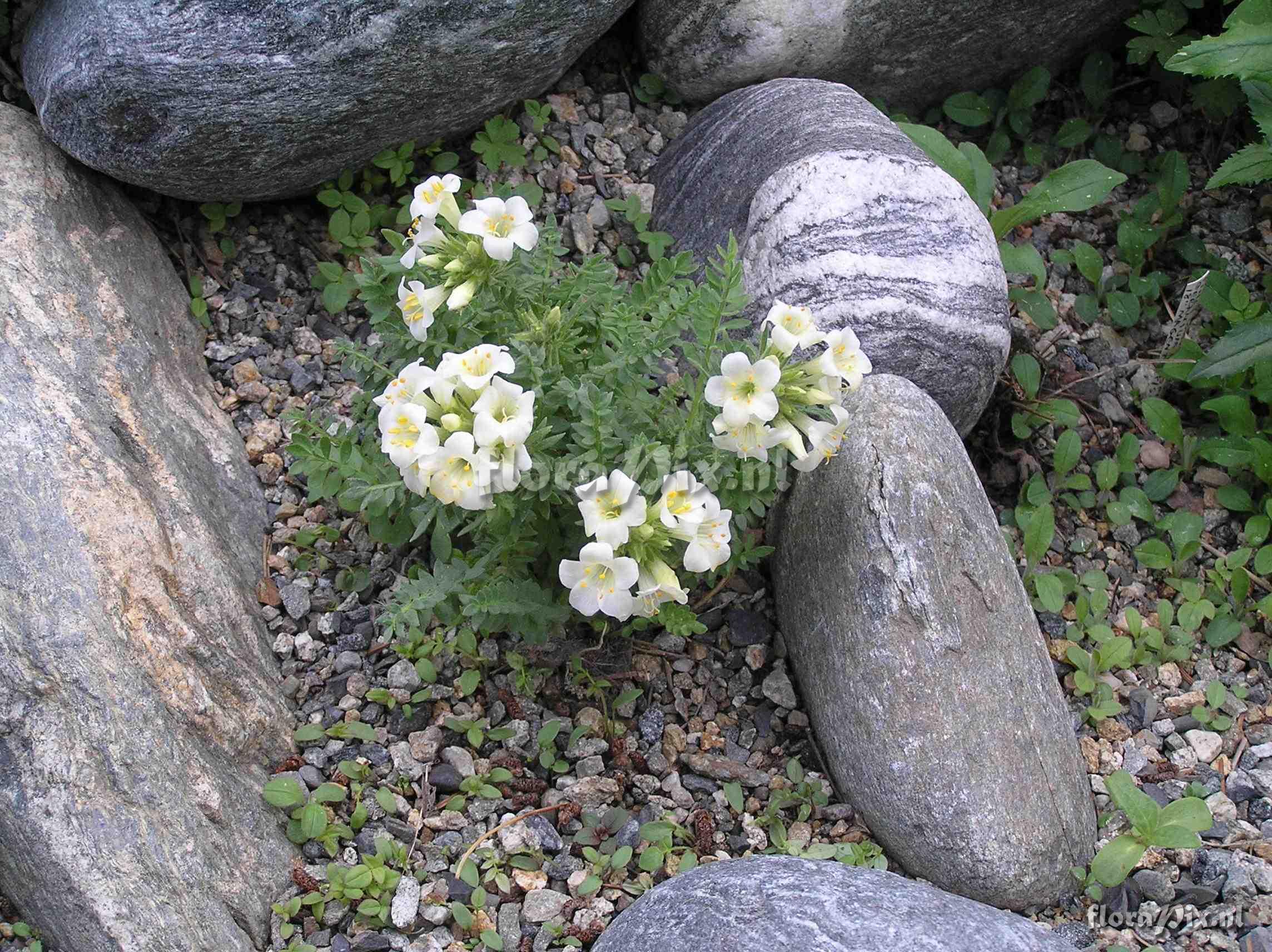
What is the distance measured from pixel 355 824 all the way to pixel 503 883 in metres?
0.36

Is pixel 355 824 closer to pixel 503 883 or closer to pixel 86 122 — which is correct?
pixel 503 883

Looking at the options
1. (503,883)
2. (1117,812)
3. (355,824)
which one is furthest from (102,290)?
(1117,812)

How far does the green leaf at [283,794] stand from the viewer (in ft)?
8.64

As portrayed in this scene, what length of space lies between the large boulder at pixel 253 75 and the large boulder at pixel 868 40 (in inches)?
20.7

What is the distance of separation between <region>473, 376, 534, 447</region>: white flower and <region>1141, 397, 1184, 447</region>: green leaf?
222 cm

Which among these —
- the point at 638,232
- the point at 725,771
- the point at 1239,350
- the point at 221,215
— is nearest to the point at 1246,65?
the point at 1239,350

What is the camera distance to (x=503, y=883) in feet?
8.64

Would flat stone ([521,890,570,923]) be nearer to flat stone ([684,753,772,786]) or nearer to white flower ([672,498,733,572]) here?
flat stone ([684,753,772,786])

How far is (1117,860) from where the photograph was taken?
2.68 meters

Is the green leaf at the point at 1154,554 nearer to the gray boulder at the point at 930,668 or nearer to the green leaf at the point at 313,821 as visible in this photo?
the gray boulder at the point at 930,668

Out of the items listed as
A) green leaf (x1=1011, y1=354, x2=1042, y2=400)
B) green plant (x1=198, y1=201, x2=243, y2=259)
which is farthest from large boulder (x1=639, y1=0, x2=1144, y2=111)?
green plant (x1=198, y1=201, x2=243, y2=259)

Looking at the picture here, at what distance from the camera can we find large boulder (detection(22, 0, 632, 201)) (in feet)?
10.1

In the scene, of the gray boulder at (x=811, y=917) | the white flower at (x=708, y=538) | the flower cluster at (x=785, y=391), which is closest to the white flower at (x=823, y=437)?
the flower cluster at (x=785, y=391)

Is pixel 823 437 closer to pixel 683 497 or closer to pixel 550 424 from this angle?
pixel 683 497
